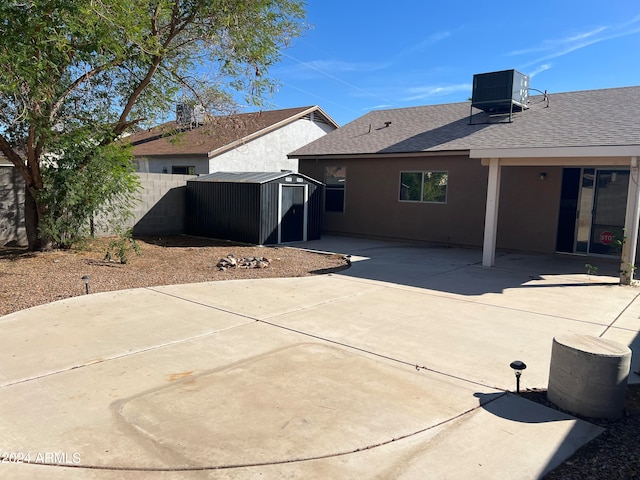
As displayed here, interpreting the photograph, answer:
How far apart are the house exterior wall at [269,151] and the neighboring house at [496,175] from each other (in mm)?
5105

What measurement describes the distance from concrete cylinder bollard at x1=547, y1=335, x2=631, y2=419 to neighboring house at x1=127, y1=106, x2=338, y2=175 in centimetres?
1682

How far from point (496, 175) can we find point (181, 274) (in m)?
7.24

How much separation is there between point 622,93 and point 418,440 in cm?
1443

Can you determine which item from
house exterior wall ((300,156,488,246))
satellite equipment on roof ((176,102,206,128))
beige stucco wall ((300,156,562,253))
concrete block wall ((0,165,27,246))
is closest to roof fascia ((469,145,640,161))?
beige stucco wall ((300,156,562,253))

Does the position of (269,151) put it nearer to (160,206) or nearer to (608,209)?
Result: (160,206)

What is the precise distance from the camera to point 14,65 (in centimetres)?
700

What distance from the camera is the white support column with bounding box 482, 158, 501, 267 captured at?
10.6 m

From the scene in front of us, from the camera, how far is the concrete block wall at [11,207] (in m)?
11.4

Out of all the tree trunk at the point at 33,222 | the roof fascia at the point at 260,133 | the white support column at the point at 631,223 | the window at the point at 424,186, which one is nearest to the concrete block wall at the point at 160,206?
the tree trunk at the point at 33,222

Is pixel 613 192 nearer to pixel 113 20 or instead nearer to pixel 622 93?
pixel 622 93

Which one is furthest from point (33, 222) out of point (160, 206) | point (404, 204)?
point (404, 204)

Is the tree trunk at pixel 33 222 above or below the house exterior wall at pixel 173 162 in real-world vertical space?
below

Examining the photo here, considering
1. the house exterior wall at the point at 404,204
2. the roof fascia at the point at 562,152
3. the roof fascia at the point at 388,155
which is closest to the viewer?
the roof fascia at the point at 562,152

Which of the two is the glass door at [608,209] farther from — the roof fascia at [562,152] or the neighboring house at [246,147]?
the neighboring house at [246,147]
